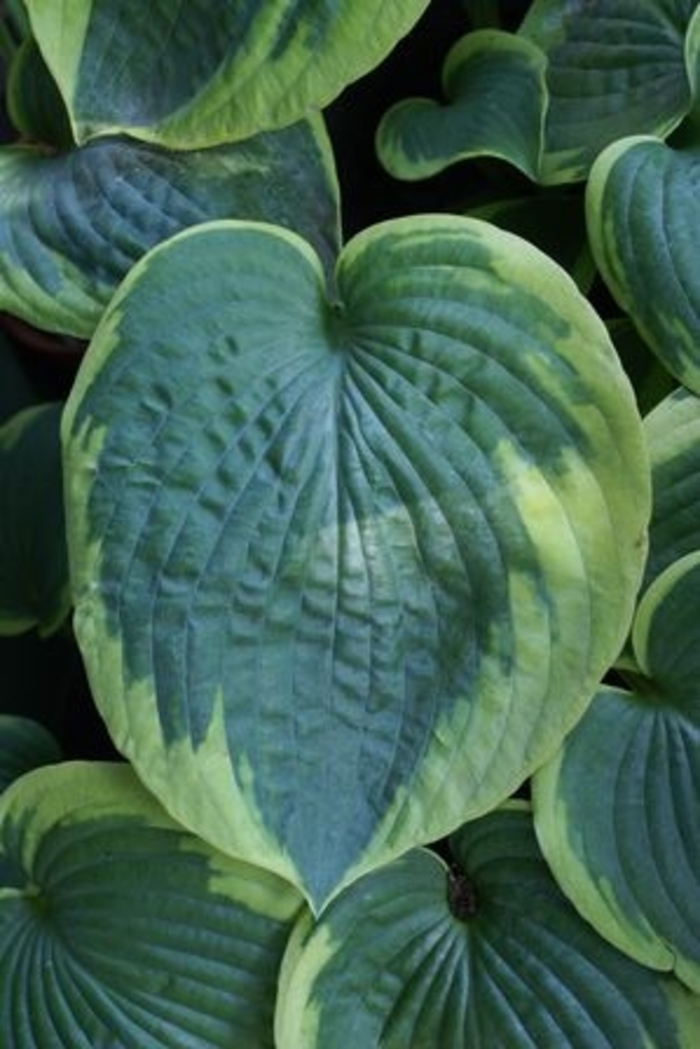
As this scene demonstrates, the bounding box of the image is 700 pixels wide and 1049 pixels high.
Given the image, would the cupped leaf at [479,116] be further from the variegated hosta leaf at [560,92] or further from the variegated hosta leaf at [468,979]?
the variegated hosta leaf at [468,979]

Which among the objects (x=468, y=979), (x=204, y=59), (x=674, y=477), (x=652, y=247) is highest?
(x=204, y=59)

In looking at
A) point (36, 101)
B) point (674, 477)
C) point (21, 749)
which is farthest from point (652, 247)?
point (21, 749)

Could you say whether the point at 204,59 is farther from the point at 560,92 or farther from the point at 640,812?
the point at 640,812

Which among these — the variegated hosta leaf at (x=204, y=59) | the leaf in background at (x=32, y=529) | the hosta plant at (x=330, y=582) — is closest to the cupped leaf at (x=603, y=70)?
the hosta plant at (x=330, y=582)

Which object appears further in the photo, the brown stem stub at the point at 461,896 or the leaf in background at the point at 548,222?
the leaf in background at the point at 548,222

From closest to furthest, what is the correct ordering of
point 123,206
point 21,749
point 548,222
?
point 123,206 < point 21,749 < point 548,222

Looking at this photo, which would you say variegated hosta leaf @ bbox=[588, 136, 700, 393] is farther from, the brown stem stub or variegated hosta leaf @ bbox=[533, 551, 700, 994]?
the brown stem stub
